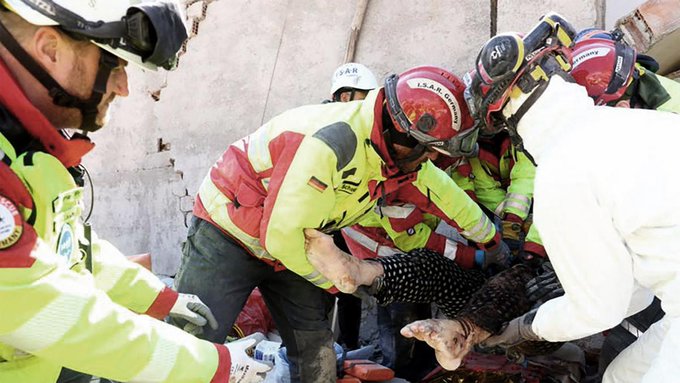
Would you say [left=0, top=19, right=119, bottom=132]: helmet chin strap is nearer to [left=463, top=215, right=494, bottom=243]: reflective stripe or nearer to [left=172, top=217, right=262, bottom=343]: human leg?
[left=172, top=217, right=262, bottom=343]: human leg

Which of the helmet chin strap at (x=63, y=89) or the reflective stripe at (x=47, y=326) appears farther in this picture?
the helmet chin strap at (x=63, y=89)

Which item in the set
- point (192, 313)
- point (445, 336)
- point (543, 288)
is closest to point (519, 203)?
point (543, 288)

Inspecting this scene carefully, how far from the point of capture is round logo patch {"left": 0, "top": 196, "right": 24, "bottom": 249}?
1.25 metres

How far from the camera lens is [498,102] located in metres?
2.01

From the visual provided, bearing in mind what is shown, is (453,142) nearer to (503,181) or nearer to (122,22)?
(503,181)

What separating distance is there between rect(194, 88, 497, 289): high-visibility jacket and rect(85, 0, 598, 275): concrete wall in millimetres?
1680

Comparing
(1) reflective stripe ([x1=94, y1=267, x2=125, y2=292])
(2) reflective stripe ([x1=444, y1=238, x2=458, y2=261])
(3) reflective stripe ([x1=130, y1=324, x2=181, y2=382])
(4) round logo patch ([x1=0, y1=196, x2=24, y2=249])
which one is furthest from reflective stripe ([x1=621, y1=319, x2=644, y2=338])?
(4) round logo patch ([x1=0, y1=196, x2=24, y2=249])

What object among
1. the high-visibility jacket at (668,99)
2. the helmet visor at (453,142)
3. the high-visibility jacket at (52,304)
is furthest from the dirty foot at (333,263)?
the high-visibility jacket at (52,304)

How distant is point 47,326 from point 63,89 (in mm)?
630

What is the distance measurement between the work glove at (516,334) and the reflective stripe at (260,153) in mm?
1265

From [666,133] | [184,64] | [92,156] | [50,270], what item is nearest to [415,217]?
[666,133]

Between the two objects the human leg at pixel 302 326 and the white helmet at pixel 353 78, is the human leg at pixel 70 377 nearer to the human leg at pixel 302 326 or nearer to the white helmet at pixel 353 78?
the human leg at pixel 302 326

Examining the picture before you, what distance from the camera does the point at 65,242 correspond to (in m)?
1.59

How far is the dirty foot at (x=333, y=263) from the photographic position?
2.52m
